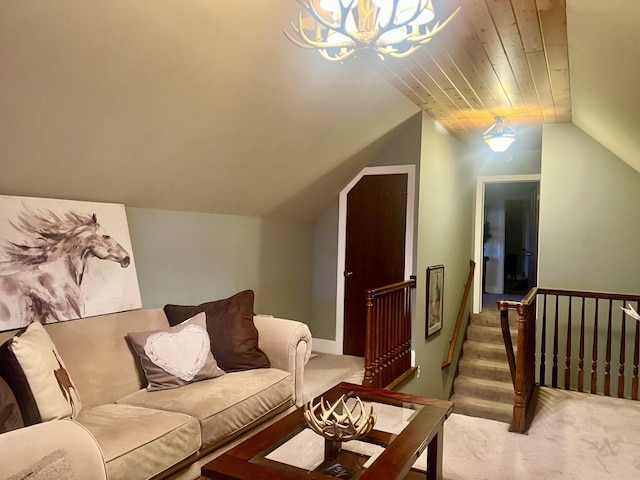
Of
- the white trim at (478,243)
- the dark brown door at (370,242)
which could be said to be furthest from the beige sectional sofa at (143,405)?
the white trim at (478,243)

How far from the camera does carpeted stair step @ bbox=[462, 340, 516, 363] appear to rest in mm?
5922

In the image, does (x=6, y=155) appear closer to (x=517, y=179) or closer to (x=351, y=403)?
(x=351, y=403)

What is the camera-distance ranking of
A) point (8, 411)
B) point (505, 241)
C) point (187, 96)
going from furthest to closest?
point (505, 241) < point (187, 96) < point (8, 411)

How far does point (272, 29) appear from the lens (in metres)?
2.58

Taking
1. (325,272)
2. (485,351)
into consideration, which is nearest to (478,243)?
(485,351)

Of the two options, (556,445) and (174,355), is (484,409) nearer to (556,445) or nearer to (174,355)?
(556,445)

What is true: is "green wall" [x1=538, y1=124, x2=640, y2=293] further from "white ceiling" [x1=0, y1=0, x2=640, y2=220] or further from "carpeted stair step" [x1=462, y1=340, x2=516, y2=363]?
"carpeted stair step" [x1=462, y1=340, x2=516, y2=363]

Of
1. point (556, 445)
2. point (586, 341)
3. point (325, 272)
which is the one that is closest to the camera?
point (556, 445)

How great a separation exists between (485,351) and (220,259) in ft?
12.2

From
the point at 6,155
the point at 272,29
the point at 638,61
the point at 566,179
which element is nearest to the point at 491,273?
the point at 566,179

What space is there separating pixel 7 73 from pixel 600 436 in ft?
12.5

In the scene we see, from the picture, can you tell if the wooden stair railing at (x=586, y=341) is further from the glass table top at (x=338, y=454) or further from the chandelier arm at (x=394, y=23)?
the chandelier arm at (x=394, y=23)

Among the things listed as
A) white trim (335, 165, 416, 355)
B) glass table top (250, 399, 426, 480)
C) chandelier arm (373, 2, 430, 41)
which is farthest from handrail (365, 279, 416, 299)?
chandelier arm (373, 2, 430, 41)

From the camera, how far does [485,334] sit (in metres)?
6.27
